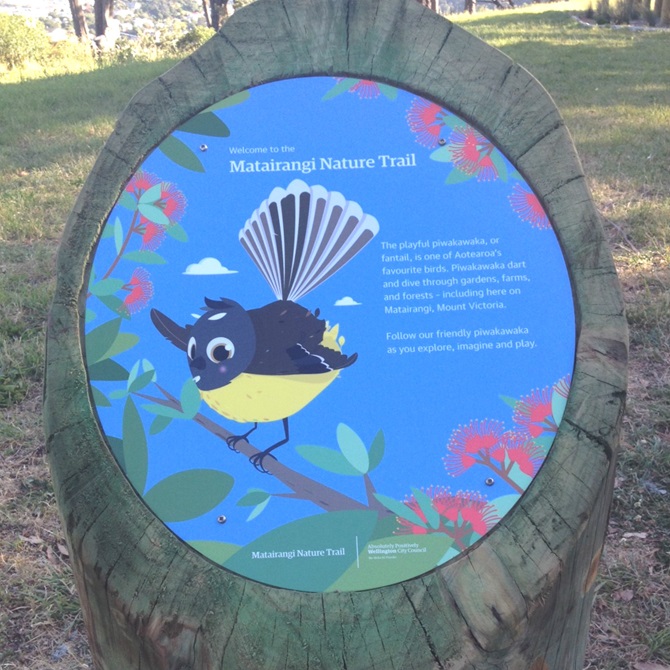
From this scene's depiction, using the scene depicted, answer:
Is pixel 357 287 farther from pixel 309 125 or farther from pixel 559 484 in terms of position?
pixel 559 484

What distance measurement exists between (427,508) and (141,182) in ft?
3.07

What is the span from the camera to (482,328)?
1527mm

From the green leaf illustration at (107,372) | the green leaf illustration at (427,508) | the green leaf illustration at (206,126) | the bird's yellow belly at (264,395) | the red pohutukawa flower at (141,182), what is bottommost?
the green leaf illustration at (427,508)

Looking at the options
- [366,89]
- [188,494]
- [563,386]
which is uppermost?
[366,89]

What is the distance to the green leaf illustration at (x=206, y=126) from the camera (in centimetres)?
164

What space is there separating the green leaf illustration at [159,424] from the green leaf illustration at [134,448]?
22 mm

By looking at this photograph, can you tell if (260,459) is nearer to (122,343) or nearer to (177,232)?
(122,343)

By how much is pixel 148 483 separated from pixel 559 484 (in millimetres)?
822

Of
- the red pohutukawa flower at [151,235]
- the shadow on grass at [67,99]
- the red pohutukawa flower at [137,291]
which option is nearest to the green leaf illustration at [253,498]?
the red pohutukawa flower at [137,291]

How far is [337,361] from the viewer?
5.01ft

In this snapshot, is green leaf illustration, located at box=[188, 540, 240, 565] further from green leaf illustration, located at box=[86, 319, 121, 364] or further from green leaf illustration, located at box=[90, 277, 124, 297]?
green leaf illustration, located at box=[90, 277, 124, 297]

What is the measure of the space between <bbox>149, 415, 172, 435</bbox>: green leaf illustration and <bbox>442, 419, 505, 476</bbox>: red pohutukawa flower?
0.56m

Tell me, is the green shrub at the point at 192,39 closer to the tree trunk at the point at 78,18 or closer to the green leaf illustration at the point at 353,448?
the tree trunk at the point at 78,18

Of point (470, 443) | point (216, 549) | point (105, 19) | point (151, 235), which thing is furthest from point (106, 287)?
point (105, 19)
